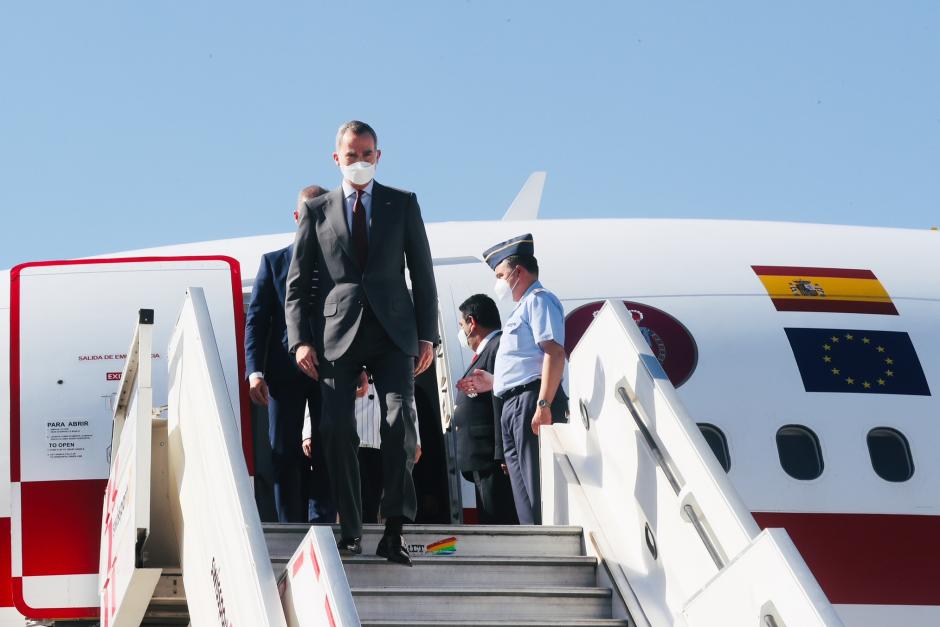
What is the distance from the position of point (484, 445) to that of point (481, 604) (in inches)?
82.9

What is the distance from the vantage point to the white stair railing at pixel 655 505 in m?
3.62

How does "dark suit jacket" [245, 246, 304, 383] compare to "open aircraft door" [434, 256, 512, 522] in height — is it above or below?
below

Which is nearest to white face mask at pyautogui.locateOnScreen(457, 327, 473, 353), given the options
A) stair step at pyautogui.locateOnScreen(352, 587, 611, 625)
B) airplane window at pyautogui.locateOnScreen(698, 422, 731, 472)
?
airplane window at pyautogui.locateOnScreen(698, 422, 731, 472)

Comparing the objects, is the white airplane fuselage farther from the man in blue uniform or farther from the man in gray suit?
the man in gray suit

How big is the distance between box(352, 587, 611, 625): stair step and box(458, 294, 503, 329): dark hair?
8.25ft

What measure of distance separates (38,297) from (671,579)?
14.6ft

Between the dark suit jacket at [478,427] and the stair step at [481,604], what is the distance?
6.03ft

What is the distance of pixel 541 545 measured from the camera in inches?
219

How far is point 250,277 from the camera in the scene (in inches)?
336

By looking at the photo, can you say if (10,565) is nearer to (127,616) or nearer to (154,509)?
(154,509)

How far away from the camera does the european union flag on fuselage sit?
8.19 meters

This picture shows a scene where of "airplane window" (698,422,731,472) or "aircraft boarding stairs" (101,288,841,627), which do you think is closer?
"aircraft boarding stairs" (101,288,841,627)

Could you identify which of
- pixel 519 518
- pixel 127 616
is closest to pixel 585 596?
pixel 519 518

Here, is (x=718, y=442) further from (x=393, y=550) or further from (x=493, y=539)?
(x=393, y=550)
